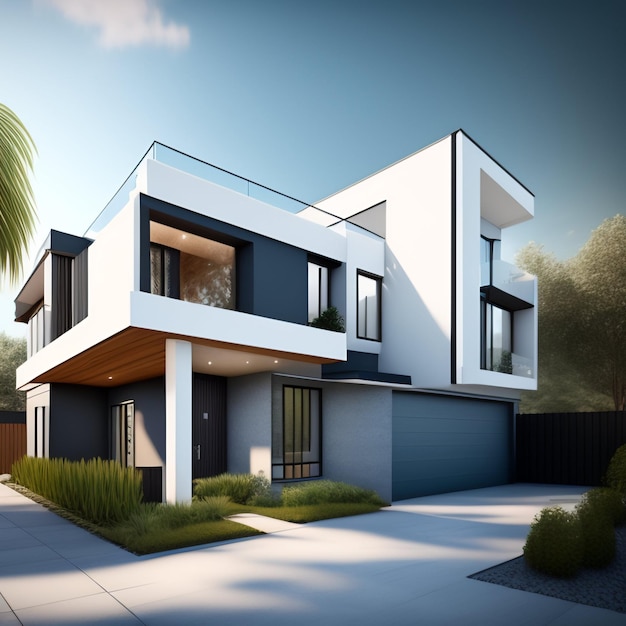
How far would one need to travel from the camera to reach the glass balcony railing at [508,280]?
58.1 ft

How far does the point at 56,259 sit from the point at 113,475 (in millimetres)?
8670

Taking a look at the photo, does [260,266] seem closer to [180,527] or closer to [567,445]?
[180,527]

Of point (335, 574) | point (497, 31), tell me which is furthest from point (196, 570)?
point (497, 31)

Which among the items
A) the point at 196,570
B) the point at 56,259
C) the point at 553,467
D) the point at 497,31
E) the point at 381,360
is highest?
the point at 497,31

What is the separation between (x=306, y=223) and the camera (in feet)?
50.1

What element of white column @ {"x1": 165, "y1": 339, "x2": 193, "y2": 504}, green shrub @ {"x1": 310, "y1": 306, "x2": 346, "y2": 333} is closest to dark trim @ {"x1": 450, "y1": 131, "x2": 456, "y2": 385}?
green shrub @ {"x1": 310, "y1": 306, "x2": 346, "y2": 333}

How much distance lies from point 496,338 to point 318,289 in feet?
25.0

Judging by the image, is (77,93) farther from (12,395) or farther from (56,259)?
(12,395)

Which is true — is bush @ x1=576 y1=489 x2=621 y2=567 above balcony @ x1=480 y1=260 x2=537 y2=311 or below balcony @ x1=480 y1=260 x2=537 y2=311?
below

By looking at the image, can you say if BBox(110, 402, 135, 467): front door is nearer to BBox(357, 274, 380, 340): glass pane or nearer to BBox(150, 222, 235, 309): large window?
BBox(150, 222, 235, 309): large window

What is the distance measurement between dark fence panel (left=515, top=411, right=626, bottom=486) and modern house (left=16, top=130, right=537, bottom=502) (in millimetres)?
792

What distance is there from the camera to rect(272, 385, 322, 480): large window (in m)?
14.7

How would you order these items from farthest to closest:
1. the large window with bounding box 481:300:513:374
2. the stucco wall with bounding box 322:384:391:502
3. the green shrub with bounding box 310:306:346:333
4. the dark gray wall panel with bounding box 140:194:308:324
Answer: the large window with bounding box 481:300:513:374 → the green shrub with bounding box 310:306:346:333 → the stucco wall with bounding box 322:384:391:502 → the dark gray wall panel with bounding box 140:194:308:324

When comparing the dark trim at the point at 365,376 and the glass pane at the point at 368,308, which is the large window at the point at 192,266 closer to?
the dark trim at the point at 365,376
